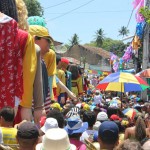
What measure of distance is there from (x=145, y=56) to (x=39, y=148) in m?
19.9

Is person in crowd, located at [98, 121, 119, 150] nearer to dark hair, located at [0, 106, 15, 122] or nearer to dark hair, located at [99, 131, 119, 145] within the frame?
dark hair, located at [99, 131, 119, 145]

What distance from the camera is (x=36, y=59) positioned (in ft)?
9.21

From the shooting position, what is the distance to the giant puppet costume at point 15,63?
269 centimetres

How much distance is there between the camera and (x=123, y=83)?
1120 cm

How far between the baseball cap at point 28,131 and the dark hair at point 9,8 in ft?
3.00

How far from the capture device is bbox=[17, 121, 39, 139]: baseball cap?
3.27 metres

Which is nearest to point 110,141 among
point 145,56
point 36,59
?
point 36,59

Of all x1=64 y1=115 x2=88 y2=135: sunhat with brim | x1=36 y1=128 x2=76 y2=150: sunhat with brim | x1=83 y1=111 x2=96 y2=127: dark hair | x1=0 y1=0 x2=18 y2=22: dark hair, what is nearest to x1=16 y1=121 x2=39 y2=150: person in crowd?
x1=36 y1=128 x2=76 y2=150: sunhat with brim

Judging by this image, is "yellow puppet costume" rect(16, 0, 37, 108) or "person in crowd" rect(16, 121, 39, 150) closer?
"yellow puppet costume" rect(16, 0, 37, 108)

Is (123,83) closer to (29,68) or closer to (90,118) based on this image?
(90,118)

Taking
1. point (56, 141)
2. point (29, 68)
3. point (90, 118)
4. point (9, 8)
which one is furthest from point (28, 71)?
point (90, 118)

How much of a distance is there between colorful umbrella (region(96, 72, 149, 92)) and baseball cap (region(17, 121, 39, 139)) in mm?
6898

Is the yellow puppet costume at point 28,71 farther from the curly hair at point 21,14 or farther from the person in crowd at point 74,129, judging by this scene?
the person in crowd at point 74,129

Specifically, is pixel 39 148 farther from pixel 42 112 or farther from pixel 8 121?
pixel 8 121
